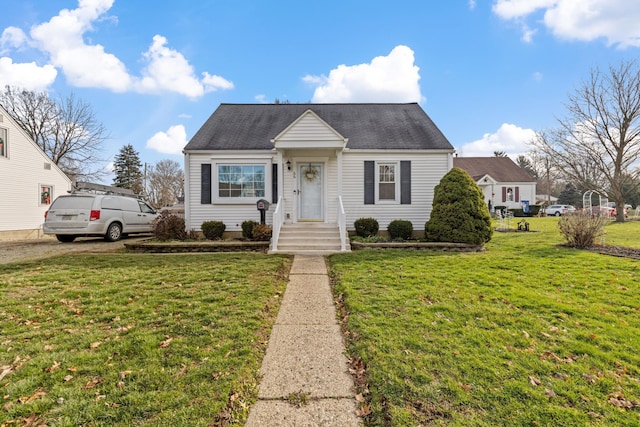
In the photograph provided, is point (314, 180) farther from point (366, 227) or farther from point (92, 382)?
point (92, 382)

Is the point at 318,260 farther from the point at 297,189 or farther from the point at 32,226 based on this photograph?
the point at 32,226

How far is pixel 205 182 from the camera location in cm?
1067

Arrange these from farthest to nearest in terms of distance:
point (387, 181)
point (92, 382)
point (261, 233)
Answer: point (387, 181)
point (261, 233)
point (92, 382)

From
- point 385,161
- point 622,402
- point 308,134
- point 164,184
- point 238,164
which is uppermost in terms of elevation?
point 164,184

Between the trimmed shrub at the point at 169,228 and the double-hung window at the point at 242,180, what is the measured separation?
1771 millimetres

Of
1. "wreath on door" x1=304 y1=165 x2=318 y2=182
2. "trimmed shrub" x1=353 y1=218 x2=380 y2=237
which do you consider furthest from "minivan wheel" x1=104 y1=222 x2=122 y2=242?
"trimmed shrub" x1=353 y1=218 x2=380 y2=237

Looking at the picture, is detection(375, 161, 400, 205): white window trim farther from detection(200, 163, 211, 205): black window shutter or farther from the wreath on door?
detection(200, 163, 211, 205): black window shutter

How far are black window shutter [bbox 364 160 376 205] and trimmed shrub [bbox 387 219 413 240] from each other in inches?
47.9

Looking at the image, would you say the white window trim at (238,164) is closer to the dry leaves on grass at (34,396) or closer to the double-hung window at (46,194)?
the dry leaves on grass at (34,396)

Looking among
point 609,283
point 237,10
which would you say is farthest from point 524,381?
point 237,10

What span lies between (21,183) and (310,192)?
43.9 ft

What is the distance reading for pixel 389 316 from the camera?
3.72m

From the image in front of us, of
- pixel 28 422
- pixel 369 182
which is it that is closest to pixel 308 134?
pixel 369 182

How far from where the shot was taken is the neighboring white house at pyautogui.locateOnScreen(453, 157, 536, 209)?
1300 inches
